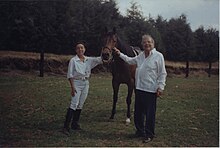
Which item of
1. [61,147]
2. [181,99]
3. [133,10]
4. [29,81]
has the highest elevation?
[133,10]

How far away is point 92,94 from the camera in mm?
2580

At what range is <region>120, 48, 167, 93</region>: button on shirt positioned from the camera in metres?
2.31

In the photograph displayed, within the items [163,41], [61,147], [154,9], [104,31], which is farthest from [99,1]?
[61,147]

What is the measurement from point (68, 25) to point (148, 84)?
831 millimetres

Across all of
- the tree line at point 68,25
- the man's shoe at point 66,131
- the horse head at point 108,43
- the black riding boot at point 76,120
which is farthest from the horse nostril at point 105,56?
the man's shoe at point 66,131

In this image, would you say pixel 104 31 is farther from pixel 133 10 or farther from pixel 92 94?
pixel 92 94

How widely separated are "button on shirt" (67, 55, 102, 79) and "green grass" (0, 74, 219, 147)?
11cm

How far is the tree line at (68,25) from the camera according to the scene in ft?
7.86

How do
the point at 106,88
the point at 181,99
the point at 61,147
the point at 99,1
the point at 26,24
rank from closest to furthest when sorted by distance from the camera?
1. the point at 61,147
2. the point at 26,24
3. the point at 99,1
4. the point at 106,88
5. the point at 181,99

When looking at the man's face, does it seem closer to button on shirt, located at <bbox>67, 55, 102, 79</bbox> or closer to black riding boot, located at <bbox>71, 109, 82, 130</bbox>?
button on shirt, located at <bbox>67, 55, 102, 79</bbox>

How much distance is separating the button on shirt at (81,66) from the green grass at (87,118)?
0.36 ft

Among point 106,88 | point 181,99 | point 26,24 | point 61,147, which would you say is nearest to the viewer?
point 61,147

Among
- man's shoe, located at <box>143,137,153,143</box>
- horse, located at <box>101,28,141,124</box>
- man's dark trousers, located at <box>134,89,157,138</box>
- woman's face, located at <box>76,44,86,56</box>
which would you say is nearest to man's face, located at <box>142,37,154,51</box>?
horse, located at <box>101,28,141,124</box>

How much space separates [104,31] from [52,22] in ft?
1.46
